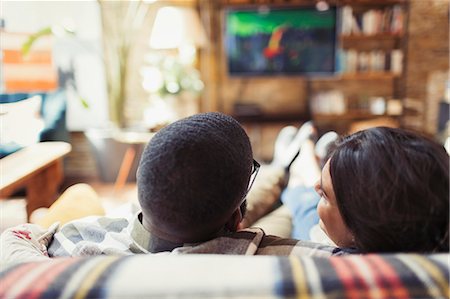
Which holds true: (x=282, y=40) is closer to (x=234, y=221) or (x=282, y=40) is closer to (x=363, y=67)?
(x=363, y=67)

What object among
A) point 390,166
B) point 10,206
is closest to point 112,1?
point 10,206

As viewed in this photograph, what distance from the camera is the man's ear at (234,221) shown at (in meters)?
0.70

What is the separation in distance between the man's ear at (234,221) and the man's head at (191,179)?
3cm

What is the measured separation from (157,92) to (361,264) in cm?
345

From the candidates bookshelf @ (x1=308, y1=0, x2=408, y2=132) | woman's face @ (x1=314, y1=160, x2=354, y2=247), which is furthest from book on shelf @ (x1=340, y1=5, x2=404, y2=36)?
woman's face @ (x1=314, y1=160, x2=354, y2=247)

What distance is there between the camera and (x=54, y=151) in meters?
1.34

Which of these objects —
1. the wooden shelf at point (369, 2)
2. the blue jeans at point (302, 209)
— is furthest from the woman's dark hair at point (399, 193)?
the wooden shelf at point (369, 2)

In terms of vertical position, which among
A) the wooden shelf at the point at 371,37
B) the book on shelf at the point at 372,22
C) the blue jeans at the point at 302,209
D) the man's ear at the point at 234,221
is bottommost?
the blue jeans at the point at 302,209

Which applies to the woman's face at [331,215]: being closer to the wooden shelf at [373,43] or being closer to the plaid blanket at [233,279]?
the plaid blanket at [233,279]

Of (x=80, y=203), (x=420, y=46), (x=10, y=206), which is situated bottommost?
(x=10, y=206)

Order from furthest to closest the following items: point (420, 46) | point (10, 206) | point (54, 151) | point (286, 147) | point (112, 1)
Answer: point (420, 46) → point (112, 1) → point (286, 147) → point (10, 206) → point (54, 151)

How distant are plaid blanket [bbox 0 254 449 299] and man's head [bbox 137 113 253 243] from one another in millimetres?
137

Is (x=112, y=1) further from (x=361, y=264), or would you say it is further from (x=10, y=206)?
(x=361, y=264)

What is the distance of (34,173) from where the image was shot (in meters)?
1.18
